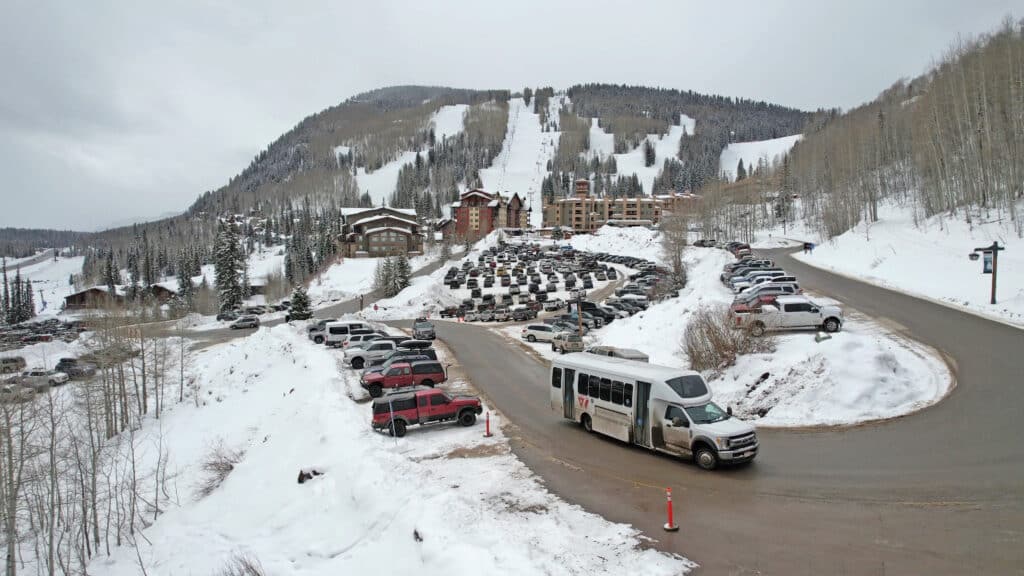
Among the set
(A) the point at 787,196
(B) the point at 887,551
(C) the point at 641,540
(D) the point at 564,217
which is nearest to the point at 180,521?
(C) the point at 641,540

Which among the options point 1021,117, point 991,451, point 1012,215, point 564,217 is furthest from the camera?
point 564,217

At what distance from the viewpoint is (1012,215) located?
38.3 meters

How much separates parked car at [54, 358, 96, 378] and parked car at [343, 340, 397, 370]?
20.0 meters

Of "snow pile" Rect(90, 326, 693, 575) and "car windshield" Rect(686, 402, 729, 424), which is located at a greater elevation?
"car windshield" Rect(686, 402, 729, 424)

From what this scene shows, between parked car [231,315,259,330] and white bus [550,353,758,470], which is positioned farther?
parked car [231,315,259,330]

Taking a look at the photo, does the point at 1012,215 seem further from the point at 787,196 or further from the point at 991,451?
the point at 787,196

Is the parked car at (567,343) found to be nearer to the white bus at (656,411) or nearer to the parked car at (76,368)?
the white bus at (656,411)

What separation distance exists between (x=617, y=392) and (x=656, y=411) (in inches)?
59.8

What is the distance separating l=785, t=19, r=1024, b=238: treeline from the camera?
145 ft

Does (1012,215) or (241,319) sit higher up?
(1012,215)

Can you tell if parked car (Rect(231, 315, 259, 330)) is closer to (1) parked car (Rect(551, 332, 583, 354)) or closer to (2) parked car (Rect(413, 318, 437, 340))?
(2) parked car (Rect(413, 318, 437, 340))

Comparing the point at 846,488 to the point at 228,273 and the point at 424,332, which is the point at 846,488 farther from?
the point at 228,273

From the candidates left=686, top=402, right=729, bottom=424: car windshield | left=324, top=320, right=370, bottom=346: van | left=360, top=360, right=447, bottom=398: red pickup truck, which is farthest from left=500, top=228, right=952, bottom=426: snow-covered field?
left=324, top=320, right=370, bottom=346: van

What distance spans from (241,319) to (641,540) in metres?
62.5
